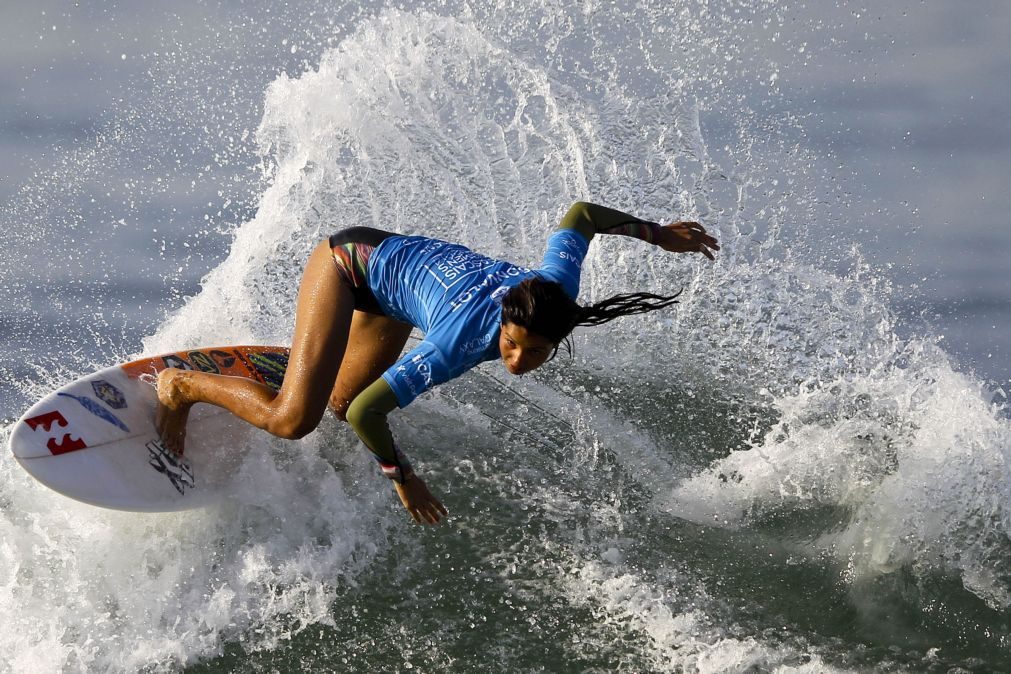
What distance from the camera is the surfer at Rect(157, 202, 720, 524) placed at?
4.17m

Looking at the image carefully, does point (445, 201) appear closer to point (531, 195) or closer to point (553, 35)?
point (531, 195)

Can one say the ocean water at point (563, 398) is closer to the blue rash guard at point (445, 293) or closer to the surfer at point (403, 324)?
the surfer at point (403, 324)

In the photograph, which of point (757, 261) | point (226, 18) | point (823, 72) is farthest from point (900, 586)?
point (226, 18)

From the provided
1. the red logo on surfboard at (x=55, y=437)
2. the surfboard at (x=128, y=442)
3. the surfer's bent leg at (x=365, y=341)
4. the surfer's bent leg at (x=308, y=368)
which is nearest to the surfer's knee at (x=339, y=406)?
the surfer's bent leg at (x=365, y=341)

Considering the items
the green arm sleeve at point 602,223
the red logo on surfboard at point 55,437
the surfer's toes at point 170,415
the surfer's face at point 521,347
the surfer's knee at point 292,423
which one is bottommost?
the red logo on surfboard at point 55,437

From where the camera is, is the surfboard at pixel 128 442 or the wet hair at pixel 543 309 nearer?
the wet hair at pixel 543 309

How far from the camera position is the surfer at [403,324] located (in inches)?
164

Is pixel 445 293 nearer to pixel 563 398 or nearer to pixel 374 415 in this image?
pixel 374 415

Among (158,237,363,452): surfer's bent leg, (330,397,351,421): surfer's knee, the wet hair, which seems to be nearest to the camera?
the wet hair

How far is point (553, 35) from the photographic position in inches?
301

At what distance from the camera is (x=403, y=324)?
5.25m

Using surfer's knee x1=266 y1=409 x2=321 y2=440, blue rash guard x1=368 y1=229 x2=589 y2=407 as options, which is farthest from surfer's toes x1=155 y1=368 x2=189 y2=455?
blue rash guard x1=368 y1=229 x2=589 y2=407

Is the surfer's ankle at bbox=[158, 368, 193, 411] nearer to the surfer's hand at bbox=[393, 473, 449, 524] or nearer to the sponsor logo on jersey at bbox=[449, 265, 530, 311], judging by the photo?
the surfer's hand at bbox=[393, 473, 449, 524]

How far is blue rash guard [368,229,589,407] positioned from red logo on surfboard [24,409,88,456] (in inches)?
58.7
